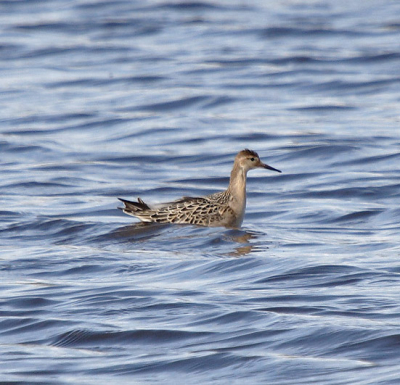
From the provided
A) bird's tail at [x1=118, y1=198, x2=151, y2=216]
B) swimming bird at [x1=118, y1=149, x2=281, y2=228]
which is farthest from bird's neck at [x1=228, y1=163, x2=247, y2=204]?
bird's tail at [x1=118, y1=198, x2=151, y2=216]

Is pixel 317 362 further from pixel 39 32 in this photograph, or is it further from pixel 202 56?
pixel 39 32

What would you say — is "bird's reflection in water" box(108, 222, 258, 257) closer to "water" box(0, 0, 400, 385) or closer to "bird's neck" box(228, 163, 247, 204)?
"water" box(0, 0, 400, 385)

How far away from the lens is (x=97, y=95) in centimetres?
2139

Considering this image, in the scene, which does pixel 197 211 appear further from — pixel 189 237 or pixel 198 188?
pixel 198 188

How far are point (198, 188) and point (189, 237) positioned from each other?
323 cm

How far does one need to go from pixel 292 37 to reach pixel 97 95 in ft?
19.9

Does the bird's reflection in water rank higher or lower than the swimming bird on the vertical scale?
lower

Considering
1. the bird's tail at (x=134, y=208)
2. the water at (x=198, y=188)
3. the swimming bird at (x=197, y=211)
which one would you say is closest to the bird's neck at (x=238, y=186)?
the swimming bird at (x=197, y=211)

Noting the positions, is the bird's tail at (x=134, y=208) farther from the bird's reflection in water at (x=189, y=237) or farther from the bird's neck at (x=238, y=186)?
the bird's neck at (x=238, y=186)

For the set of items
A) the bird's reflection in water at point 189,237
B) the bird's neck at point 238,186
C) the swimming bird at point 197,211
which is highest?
the bird's neck at point 238,186

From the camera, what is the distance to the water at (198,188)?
316 inches

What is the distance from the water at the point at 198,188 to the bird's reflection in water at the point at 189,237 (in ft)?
0.13

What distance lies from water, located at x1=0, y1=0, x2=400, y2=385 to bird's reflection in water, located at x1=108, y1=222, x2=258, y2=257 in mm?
39

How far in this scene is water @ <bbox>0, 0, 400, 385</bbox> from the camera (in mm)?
8023
